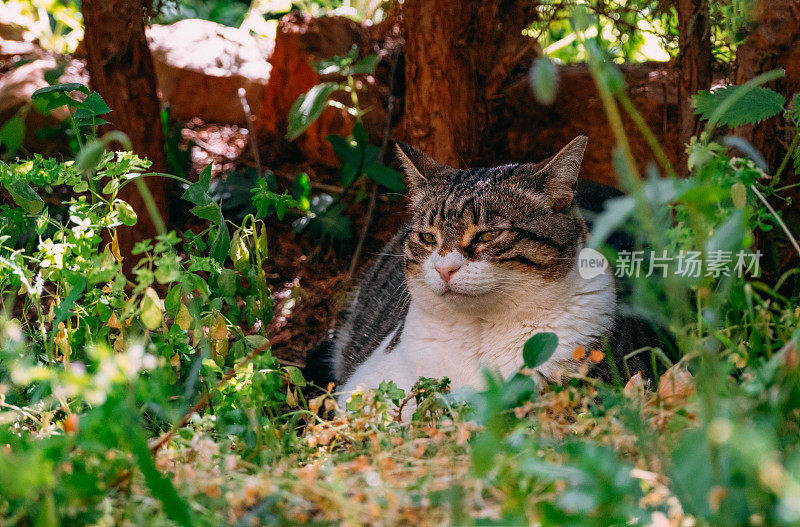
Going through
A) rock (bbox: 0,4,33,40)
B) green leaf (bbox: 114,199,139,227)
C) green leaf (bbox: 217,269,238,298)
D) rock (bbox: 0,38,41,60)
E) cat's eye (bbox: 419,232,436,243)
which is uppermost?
rock (bbox: 0,4,33,40)

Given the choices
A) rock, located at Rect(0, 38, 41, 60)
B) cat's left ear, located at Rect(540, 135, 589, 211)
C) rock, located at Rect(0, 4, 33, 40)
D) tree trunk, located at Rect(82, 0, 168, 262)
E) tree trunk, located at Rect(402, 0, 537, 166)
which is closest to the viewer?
cat's left ear, located at Rect(540, 135, 589, 211)

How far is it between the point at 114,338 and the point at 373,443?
1.03 m

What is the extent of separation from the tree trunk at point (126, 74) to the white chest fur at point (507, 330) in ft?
4.86

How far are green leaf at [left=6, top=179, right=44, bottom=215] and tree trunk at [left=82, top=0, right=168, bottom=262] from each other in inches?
37.9

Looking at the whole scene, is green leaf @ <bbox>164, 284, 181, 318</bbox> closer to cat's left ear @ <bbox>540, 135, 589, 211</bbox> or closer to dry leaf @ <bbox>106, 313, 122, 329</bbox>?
dry leaf @ <bbox>106, 313, 122, 329</bbox>

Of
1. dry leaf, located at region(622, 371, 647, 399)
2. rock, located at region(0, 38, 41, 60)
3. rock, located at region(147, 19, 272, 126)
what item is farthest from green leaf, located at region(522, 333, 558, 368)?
rock, located at region(0, 38, 41, 60)

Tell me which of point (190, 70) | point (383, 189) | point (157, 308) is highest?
point (190, 70)

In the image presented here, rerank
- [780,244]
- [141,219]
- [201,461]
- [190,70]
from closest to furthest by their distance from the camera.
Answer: [201,461] < [780,244] < [141,219] < [190,70]

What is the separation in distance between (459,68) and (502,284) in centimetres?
162

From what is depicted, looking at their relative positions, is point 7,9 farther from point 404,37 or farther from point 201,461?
point 201,461

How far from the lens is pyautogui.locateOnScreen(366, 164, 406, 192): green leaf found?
11.9 ft

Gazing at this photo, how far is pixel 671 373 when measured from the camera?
1623 millimetres


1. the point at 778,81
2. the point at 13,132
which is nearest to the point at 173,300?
the point at 13,132

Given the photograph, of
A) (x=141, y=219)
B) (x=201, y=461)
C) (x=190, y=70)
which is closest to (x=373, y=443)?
(x=201, y=461)
